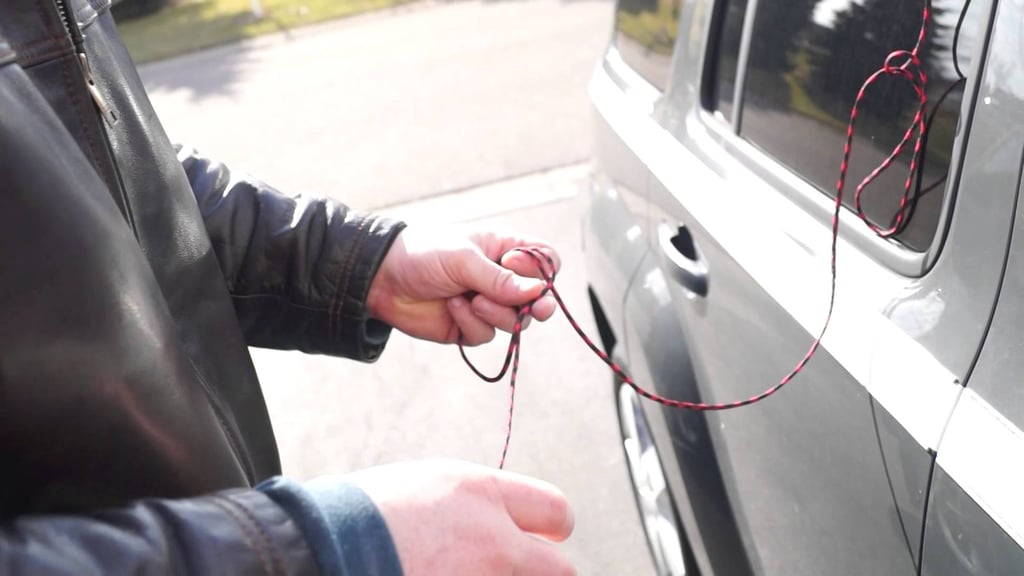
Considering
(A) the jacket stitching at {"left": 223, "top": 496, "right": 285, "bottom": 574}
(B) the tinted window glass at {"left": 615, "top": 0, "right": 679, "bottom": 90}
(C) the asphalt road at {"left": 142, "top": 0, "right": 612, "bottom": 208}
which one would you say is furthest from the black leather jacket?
(C) the asphalt road at {"left": 142, "top": 0, "right": 612, "bottom": 208}

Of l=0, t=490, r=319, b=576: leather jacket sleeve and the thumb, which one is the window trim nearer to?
the thumb

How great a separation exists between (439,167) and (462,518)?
5.69 meters

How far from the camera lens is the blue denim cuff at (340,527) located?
31.3 inches

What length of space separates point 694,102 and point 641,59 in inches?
17.2

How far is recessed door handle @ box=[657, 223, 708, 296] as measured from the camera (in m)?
1.77

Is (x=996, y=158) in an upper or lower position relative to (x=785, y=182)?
upper

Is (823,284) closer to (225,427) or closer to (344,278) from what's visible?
(344,278)

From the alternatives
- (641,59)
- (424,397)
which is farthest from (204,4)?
(641,59)

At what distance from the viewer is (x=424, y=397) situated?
373cm

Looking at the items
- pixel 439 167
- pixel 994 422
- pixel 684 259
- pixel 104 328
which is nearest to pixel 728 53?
pixel 684 259

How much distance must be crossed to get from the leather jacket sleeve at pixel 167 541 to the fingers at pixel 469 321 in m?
0.74

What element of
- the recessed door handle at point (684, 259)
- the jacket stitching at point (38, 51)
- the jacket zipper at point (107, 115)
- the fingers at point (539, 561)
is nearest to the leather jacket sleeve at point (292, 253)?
the jacket zipper at point (107, 115)

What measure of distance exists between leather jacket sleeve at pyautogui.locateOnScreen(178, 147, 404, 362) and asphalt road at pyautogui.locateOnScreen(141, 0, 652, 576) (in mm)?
1504

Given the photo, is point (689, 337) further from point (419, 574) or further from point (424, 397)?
point (424, 397)
